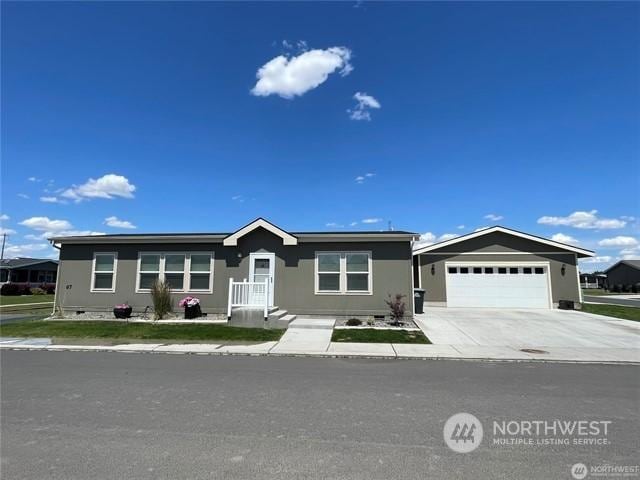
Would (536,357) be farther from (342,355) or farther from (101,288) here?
(101,288)

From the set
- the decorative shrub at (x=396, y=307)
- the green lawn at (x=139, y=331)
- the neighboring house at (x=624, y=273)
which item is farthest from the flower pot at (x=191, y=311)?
the neighboring house at (x=624, y=273)

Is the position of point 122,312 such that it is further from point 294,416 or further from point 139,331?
point 294,416

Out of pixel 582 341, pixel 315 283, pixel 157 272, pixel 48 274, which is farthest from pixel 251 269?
pixel 48 274

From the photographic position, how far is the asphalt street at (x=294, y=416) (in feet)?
11.4

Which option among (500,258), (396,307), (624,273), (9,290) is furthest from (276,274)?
(624,273)

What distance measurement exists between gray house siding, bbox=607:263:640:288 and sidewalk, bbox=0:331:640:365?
4652 centimetres

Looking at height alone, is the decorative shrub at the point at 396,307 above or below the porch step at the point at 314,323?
above

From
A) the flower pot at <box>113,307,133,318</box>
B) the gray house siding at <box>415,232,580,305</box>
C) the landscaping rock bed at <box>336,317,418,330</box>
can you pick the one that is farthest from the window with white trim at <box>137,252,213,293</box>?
the gray house siding at <box>415,232,580,305</box>

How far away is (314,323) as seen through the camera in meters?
13.0

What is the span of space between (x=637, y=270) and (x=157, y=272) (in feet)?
173

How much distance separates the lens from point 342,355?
8.59 meters

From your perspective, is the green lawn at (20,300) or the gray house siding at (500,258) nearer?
the gray house siding at (500,258)

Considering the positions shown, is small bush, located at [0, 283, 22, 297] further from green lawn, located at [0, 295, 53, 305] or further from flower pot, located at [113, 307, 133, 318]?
flower pot, located at [113, 307, 133, 318]

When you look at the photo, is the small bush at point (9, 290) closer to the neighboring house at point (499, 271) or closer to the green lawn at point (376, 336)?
the green lawn at point (376, 336)
